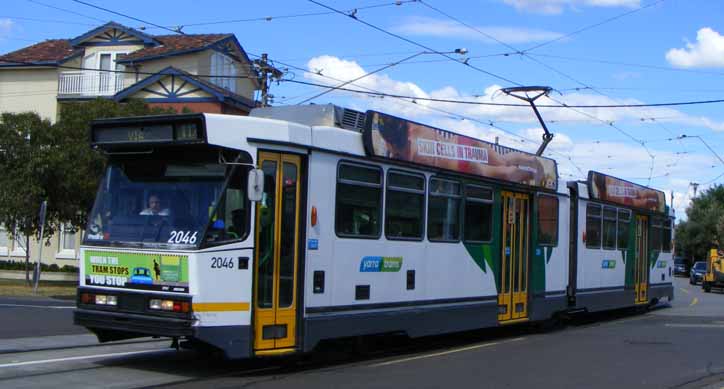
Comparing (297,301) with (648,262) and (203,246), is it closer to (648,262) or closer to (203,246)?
(203,246)

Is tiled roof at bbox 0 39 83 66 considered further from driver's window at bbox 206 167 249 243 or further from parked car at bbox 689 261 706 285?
parked car at bbox 689 261 706 285

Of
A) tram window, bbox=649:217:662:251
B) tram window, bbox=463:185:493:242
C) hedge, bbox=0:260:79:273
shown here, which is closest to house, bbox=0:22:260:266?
hedge, bbox=0:260:79:273

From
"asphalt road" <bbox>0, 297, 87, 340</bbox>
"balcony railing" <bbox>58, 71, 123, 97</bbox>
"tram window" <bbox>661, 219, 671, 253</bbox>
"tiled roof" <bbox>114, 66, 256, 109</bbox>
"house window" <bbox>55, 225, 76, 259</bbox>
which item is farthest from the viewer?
"house window" <bbox>55, 225, 76, 259</bbox>

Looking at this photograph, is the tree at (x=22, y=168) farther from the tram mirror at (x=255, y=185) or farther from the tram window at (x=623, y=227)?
the tram mirror at (x=255, y=185)

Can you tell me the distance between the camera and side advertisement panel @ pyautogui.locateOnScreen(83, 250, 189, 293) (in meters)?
9.39

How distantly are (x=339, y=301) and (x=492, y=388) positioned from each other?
2.32 m

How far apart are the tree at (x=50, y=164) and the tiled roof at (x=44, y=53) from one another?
8.40m

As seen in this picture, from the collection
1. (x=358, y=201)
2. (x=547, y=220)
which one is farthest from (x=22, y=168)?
(x=358, y=201)

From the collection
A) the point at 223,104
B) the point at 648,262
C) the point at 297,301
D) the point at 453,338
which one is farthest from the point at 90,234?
the point at 223,104

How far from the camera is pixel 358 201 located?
11.5 meters

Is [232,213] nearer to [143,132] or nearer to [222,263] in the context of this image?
[222,263]

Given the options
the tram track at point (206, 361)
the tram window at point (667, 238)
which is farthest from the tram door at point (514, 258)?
the tram window at point (667, 238)

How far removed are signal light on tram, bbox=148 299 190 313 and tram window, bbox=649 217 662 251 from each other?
1685cm

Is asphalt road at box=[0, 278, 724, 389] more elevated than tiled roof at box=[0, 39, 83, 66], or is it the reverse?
tiled roof at box=[0, 39, 83, 66]
